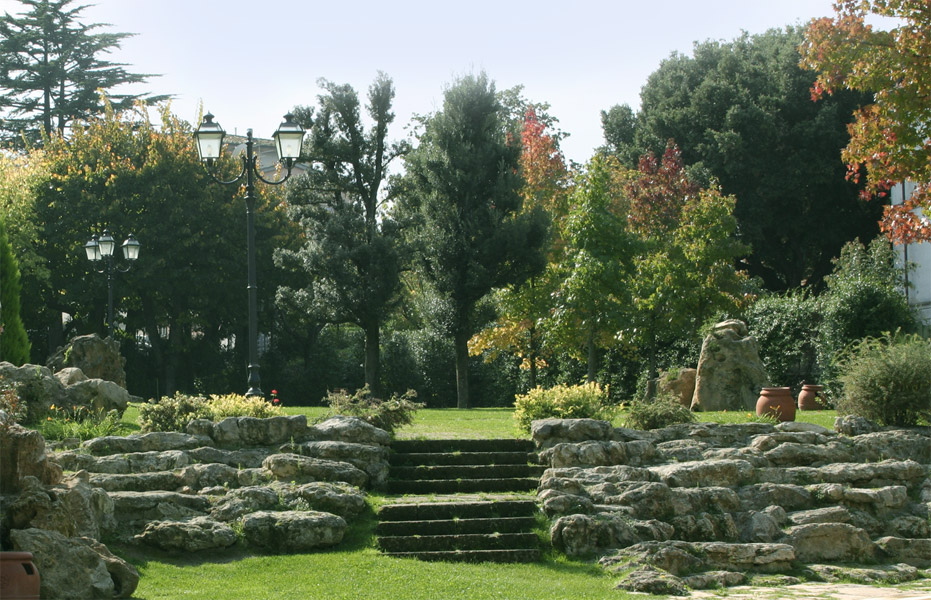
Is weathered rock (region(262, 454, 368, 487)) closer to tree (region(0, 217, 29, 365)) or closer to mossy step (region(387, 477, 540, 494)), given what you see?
mossy step (region(387, 477, 540, 494))

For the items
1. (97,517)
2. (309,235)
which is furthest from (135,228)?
(97,517)

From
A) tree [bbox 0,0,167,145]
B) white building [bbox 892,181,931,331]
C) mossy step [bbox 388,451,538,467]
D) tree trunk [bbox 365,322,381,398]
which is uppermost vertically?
tree [bbox 0,0,167,145]

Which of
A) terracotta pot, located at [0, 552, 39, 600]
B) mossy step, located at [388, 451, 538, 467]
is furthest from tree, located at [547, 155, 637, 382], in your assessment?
terracotta pot, located at [0, 552, 39, 600]

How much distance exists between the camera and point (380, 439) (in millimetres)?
14391

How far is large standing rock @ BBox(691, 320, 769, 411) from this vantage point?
18922 millimetres

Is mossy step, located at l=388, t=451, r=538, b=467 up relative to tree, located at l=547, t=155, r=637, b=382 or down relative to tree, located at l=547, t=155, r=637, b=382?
down

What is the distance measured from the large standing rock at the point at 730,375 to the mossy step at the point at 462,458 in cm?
602

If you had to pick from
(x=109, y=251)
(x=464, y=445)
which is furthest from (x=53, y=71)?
(x=464, y=445)

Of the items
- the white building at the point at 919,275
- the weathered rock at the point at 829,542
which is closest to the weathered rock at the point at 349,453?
the weathered rock at the point at 829,542

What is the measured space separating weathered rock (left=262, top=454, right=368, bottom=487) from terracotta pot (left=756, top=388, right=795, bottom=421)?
7.39 m

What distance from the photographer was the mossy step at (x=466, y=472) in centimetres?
1415

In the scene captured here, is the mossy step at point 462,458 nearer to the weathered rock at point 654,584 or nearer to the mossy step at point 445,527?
the mossy step at point 445,527

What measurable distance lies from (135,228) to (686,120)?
71.3ft

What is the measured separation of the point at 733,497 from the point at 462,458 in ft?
13.7
